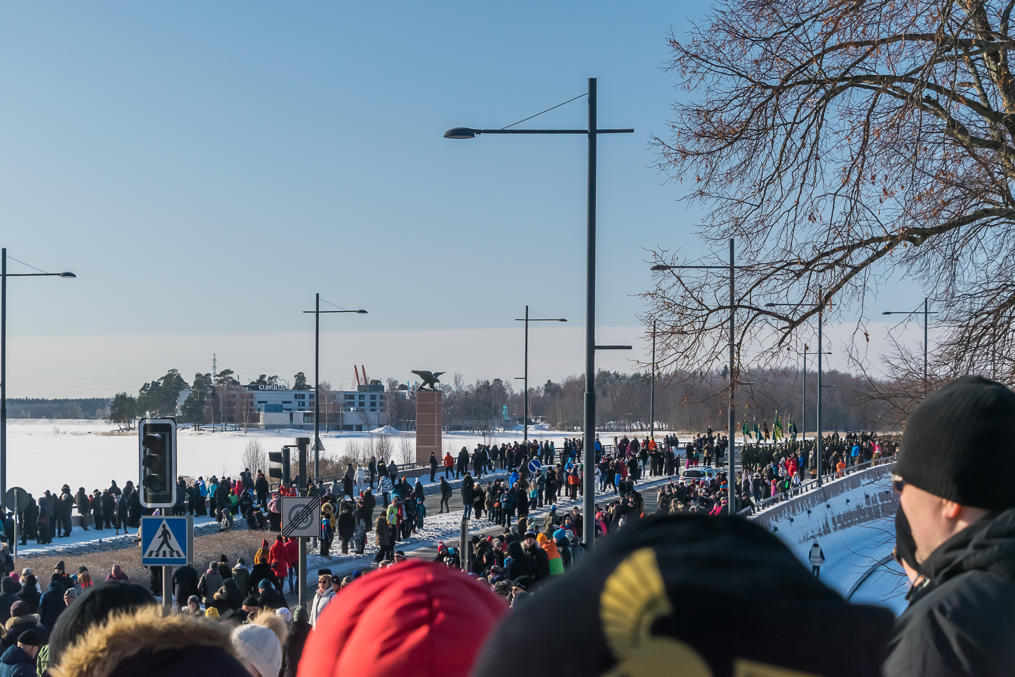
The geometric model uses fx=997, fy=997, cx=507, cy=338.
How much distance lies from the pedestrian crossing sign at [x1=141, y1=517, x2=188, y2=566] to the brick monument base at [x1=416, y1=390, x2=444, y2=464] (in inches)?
1871

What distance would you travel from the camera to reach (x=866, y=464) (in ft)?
169

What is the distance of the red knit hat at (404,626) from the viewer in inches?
54.6

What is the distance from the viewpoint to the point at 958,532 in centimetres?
218

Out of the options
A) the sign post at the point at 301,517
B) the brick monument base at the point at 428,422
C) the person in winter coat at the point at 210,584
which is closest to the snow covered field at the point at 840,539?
the sign post at the point at 301,517

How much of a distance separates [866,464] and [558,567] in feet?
125

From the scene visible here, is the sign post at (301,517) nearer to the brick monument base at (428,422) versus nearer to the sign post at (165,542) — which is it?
the sign post at (165,542)

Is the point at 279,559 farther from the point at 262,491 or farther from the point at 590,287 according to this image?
the point at 262,491

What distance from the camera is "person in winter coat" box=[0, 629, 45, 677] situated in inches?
301

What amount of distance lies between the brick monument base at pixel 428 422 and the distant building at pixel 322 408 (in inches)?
3687

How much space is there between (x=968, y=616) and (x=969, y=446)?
0.49 metres

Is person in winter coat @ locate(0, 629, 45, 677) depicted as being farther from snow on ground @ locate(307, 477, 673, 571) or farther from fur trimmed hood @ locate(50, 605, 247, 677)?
snow on ground @ locate(307, 477, 673, 571)

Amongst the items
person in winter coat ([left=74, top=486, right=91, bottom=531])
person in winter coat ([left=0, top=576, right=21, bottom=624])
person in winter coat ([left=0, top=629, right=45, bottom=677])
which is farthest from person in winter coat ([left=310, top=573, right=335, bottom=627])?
person in winter coat ([left=74, top=486, right=91, bottom=531])

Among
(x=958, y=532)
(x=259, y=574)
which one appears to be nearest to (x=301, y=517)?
(x=259, y=574)

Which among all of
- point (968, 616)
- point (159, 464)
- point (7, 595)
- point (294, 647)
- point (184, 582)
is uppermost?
point (968, 616)
